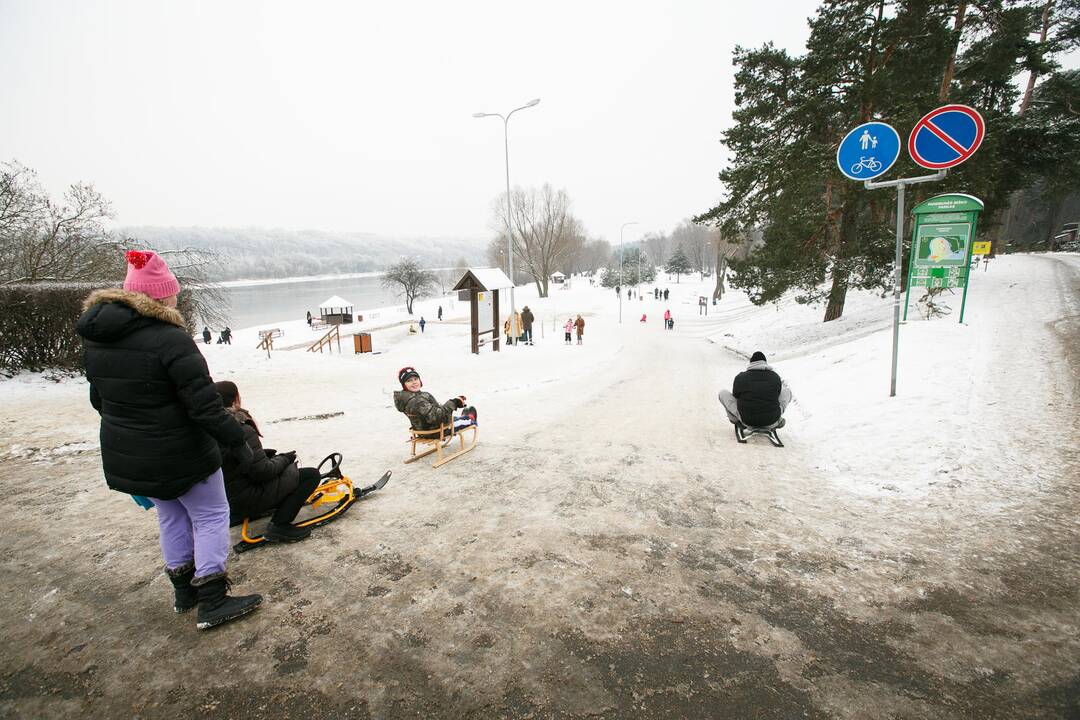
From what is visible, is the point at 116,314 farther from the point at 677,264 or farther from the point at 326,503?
the point at 677,264

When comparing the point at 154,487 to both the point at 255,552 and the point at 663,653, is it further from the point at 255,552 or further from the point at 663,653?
the point at 663,653

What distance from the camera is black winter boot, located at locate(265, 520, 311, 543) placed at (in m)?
3.53

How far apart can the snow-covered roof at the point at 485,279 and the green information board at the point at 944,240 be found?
1280 cm

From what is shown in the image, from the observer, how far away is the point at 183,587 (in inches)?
110

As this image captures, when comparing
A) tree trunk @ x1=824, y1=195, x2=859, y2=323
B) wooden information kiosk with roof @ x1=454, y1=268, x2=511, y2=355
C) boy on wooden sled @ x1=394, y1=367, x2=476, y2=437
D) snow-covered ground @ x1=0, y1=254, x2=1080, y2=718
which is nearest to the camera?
snow-covered ground @ x1=0, y1=254, x2=1080, y2=718

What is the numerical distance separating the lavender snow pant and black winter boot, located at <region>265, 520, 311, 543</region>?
0.73m

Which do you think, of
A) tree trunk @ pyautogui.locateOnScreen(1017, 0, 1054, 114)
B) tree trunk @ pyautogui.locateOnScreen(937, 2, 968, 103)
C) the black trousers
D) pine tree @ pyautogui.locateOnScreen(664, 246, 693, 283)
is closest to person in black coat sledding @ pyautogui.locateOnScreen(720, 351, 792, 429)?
the black trousers

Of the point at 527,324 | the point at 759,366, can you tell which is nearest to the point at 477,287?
the point at 527,324

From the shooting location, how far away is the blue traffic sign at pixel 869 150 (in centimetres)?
576

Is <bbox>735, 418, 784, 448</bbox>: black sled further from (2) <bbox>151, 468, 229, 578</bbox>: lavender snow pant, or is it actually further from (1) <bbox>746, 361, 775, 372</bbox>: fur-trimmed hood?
A: (2) <bbox>151, 468, 229, 578</bbox>: lavender snow pant

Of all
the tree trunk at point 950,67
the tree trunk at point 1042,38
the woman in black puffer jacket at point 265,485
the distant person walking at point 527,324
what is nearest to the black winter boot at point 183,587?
the woman in black puffer jacket at point 265,485

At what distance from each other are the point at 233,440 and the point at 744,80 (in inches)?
717

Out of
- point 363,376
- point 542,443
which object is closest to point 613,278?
point 363,376

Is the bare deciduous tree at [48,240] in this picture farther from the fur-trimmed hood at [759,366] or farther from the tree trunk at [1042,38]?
the tree trunk at [1042,38]
